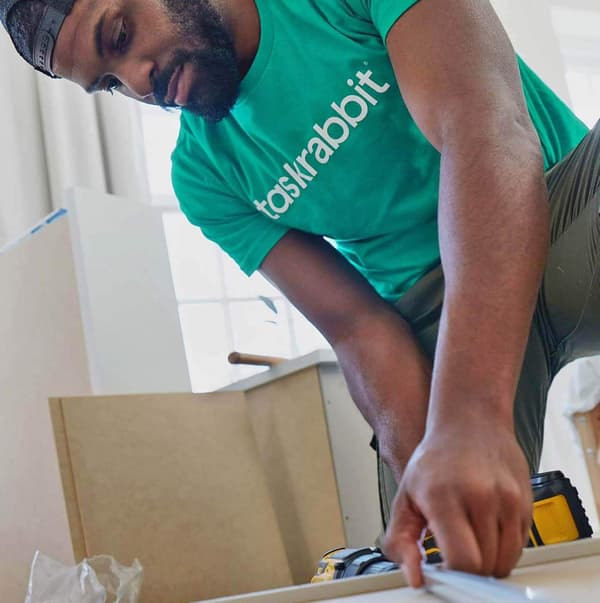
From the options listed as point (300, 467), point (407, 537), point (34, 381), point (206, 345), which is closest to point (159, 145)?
point (206, 345)

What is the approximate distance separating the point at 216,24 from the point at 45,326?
0.93 metres

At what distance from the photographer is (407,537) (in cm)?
61

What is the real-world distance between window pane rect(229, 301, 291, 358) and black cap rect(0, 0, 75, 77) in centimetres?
181

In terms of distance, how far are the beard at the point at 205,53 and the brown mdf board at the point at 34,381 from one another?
80cm

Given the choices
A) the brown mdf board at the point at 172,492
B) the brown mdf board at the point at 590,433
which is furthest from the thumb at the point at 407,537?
the brown mdf board at the point at 590,433

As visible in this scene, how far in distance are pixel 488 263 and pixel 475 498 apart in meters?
0.24

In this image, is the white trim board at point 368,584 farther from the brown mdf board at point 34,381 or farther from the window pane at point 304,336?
the window pane at point 304,336

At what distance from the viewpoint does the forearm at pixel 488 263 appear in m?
0.65

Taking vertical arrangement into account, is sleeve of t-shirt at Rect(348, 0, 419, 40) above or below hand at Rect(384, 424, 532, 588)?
above

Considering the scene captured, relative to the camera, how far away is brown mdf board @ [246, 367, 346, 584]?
1.68 meters

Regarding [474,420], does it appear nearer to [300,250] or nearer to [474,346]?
[474,346]

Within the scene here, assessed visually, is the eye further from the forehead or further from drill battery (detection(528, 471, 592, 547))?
drill battery (detection(528, 471, 592, 547))

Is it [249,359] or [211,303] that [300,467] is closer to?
[249,359]

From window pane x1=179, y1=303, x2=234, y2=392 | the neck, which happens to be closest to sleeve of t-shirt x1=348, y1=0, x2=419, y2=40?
the neck
